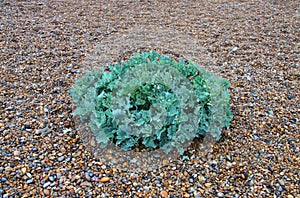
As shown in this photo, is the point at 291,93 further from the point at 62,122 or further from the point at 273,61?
the point at 62,122

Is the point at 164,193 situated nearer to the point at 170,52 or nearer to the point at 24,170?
the point at 24,170

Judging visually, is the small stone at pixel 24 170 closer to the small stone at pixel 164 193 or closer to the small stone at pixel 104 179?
the small stone at pixel 104 179

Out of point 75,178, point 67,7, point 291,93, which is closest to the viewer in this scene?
point 75,178

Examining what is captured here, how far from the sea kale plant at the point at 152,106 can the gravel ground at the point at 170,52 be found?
0.17 metres

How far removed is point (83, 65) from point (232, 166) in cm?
180

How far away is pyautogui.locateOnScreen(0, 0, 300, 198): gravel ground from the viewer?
192cm

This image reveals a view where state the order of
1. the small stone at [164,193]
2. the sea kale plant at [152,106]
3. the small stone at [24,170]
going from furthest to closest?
the sea kale plant at [152,106]
the small stone at [24,170]
the small stone at [164,193]

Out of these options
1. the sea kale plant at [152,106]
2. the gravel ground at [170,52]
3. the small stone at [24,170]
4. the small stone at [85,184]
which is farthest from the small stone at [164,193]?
Result: the small stone at [24,170]

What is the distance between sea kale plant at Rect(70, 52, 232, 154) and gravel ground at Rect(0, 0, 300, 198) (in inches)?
6.5

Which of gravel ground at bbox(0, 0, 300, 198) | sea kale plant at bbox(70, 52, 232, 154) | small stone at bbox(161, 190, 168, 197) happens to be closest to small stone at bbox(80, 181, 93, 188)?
gravel ground at bbox(0, 0, 300, 198)

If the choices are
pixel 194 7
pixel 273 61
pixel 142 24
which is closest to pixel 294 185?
pixel 273 61

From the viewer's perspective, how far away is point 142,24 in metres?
3.96

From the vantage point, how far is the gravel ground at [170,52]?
6.31ft

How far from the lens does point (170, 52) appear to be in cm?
339
